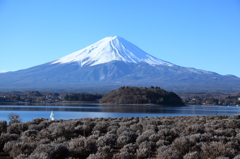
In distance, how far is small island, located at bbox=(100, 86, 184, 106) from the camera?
81.9 metres

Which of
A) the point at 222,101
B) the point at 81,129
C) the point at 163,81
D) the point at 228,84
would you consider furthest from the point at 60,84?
the point at 81,129

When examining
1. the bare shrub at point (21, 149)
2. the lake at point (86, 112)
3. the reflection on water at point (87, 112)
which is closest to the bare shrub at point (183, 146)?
the bare shrub at point (21, 149)

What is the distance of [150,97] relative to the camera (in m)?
82.5

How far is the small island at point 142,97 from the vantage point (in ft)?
269

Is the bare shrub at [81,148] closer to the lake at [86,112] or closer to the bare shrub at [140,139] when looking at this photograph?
the bare shrub at [140,139]

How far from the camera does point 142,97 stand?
82938 mm

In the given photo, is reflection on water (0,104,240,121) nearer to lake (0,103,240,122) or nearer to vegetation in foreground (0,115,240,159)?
lake (0,103,240,122)

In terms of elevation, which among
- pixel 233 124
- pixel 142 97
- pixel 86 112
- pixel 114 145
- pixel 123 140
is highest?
pixel 142 97

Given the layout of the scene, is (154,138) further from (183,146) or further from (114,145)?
(183,146)

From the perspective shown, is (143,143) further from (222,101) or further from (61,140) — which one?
(222,101)

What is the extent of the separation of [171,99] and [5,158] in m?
75.7

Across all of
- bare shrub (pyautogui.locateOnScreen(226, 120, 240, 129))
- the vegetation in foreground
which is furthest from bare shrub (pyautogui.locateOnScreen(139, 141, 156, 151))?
bare shrub (pyautogui.locateOnScreen(226, 120, 240, 129))

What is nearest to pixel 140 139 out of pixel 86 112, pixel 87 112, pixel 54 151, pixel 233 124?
pixel 54 151

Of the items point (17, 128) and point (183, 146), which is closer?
point (183, 146)
